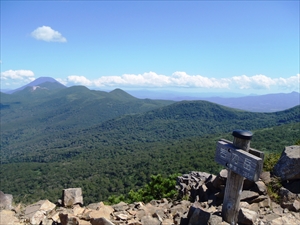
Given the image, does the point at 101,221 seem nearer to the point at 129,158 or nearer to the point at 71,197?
the point at 71,197

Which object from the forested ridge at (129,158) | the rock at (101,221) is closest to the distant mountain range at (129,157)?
the forested ridge at (129,158)

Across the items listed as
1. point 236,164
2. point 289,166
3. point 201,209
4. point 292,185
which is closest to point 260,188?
point 292,185

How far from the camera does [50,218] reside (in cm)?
763

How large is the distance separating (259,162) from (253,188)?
356 cm

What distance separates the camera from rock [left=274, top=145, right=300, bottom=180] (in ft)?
26.3

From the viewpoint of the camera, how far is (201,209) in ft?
20.4

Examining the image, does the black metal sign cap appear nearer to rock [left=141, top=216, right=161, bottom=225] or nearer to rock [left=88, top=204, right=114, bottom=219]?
rock [left=141, top=216, right=161, bottom=225]

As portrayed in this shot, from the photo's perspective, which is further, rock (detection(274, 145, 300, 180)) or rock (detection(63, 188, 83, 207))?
rock (detection(63, 188, 83, 207))

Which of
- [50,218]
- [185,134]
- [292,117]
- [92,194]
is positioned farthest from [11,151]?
[50,218]

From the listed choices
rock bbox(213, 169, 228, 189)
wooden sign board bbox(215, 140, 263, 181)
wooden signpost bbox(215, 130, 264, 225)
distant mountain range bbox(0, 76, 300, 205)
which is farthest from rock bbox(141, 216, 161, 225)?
distant mountain range bbox(0, 76, 300, 205)

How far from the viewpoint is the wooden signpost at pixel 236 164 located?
5.06 metres

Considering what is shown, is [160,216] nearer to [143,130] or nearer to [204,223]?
[204,223]

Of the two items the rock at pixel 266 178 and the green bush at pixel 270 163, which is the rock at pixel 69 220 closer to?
the rock at pixel 266 178

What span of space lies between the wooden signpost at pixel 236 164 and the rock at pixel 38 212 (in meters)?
5.59
